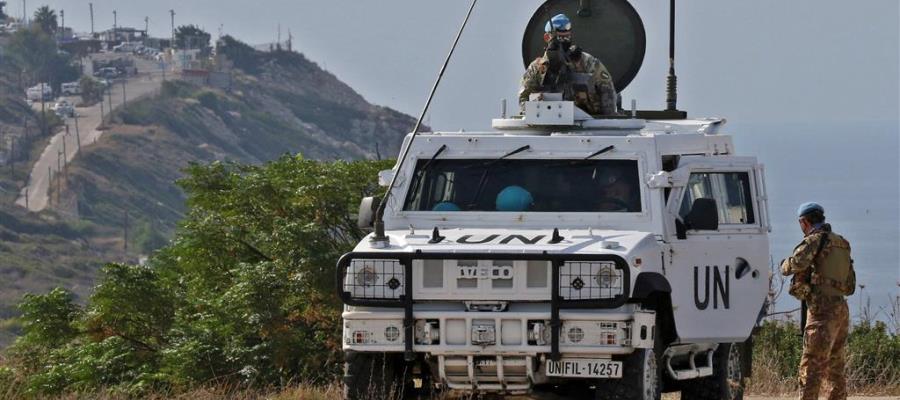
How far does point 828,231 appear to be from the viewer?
14.5m

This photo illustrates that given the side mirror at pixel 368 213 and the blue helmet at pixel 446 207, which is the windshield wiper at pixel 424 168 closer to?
the blue helmet at pixel 446 207

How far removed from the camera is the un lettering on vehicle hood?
1320cm

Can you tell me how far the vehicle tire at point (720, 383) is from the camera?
1520 centimetres

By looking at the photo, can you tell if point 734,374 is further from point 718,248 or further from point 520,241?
point 520,241

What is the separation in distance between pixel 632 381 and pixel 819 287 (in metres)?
2.01

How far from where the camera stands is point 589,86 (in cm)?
1695

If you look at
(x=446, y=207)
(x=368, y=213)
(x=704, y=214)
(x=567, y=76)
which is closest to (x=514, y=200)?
(x=446, y=207)

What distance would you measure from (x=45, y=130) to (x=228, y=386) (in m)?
172

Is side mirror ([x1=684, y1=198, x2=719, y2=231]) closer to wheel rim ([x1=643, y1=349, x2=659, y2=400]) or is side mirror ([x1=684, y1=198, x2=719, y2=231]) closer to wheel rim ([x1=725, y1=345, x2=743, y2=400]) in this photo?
wheel rim ([x1=643, y1=349, x2=659, y2=400])

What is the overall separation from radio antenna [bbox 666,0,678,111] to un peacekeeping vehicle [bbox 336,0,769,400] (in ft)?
11.4

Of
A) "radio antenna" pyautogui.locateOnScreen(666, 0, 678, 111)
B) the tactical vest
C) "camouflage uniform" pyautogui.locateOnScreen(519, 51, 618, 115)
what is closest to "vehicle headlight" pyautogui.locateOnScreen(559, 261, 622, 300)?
the tactical vest

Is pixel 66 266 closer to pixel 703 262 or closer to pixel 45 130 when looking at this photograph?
pixel 45 130

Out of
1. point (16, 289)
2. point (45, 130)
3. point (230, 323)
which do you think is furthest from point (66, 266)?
point (230, 323)

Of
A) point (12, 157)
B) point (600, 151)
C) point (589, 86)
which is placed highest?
point (589, 86)
